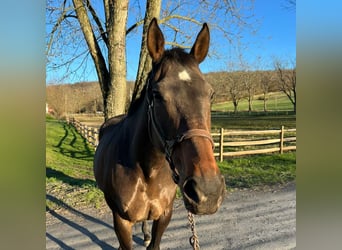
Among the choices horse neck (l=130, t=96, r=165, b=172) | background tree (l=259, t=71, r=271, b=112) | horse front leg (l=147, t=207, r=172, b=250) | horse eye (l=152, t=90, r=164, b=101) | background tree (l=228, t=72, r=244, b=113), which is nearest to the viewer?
horse eye (l=152, t=90, r=164, b=101)

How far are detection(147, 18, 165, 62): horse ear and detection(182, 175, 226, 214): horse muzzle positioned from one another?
3.15ft

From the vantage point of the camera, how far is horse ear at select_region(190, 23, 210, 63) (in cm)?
208

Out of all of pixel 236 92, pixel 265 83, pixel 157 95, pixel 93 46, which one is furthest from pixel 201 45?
pixel 265 83

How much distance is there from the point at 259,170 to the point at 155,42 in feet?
21.7

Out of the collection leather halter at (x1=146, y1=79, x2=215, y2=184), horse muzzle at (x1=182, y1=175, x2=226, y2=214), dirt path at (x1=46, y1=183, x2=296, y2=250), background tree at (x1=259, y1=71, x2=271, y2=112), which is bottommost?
dirt path at (x1=46, y1=183, x2=296, y2=250)

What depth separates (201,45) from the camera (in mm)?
2086

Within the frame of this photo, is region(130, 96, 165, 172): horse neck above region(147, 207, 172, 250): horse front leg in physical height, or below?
above

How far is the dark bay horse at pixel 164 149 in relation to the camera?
1521 mm

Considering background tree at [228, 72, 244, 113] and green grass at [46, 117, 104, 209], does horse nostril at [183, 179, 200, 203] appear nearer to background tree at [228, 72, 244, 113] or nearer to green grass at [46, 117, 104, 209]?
green grass at [46, 117, 104, 209]

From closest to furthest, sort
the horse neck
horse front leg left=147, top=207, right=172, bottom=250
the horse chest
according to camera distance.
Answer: the horse neck
the horse chest
horse front leg left=147, top=207, right=172, bottom=250

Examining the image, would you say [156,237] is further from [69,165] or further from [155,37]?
[69,165]

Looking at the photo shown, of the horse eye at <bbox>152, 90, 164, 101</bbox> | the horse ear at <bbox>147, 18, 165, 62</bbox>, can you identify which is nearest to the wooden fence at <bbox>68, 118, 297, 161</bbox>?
the horse ear at <bbox>147, 18, 165, 62</bbox>
